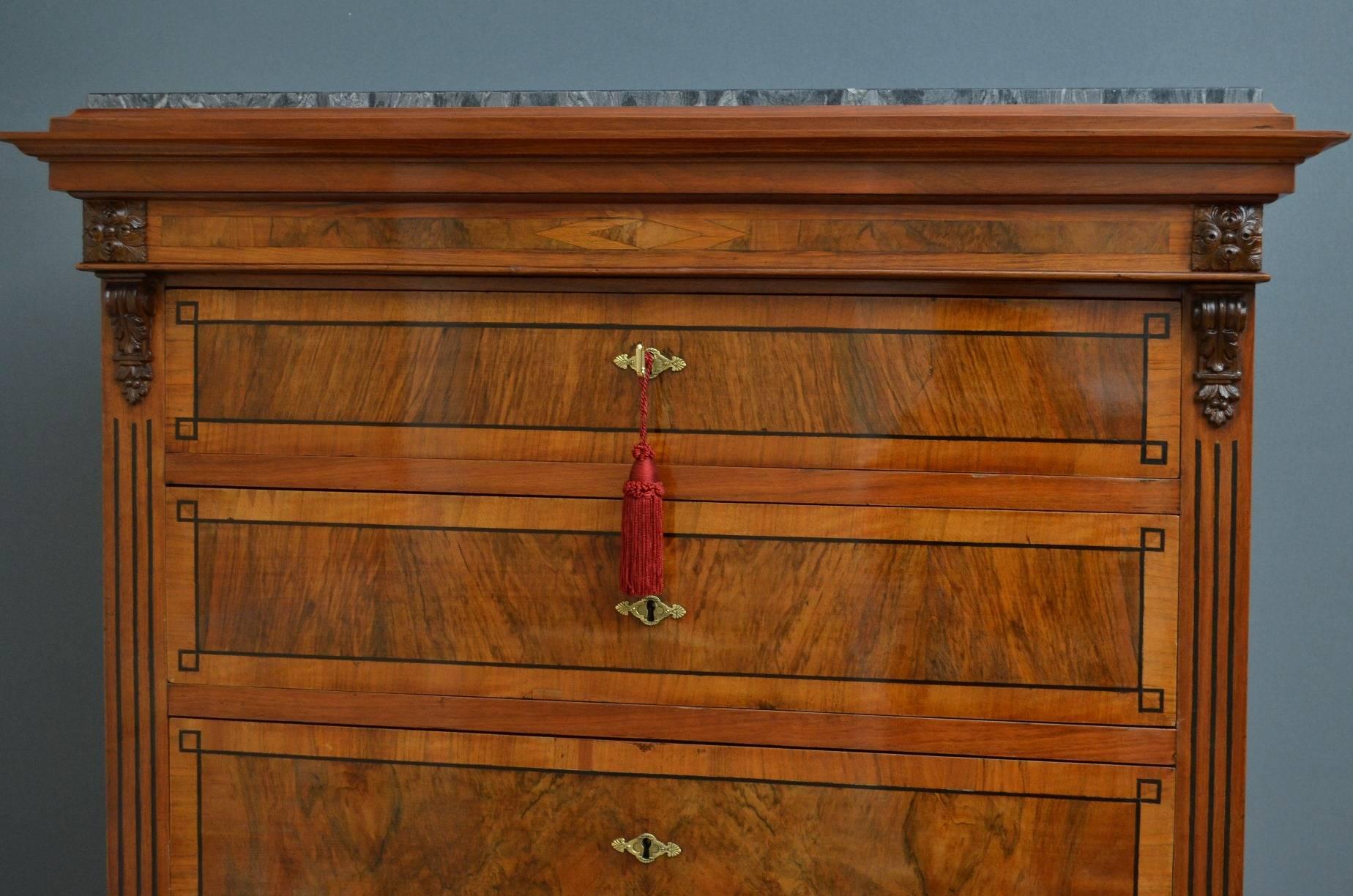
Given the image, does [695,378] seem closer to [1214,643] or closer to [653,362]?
[653,362]

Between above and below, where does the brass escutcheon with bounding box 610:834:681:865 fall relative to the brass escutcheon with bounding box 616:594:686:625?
below

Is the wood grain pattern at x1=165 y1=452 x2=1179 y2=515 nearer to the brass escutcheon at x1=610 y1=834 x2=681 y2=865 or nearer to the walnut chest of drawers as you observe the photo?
the walnut chest of drawers

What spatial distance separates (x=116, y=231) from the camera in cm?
123

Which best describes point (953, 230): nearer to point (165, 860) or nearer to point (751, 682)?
point (751, 682)

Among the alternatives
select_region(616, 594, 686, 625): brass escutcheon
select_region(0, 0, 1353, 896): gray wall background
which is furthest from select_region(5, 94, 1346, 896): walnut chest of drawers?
select_region(0, 0, 1353, 896): gray wall background

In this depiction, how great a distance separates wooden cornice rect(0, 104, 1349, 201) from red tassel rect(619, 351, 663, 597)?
31 cm

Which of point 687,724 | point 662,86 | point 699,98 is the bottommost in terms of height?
point 687,724

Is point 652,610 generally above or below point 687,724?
above

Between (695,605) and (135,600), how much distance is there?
672 mm

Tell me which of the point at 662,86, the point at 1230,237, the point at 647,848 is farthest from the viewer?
the point at 662,86

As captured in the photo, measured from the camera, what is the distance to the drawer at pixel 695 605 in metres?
1.18

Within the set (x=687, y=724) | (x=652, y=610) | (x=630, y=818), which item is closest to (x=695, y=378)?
(x=652, y=610)

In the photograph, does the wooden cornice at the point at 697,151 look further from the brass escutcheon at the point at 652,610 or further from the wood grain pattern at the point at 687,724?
the wood grain pattern at the point at 687,724

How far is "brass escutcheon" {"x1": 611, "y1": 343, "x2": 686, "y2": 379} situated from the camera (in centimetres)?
120
